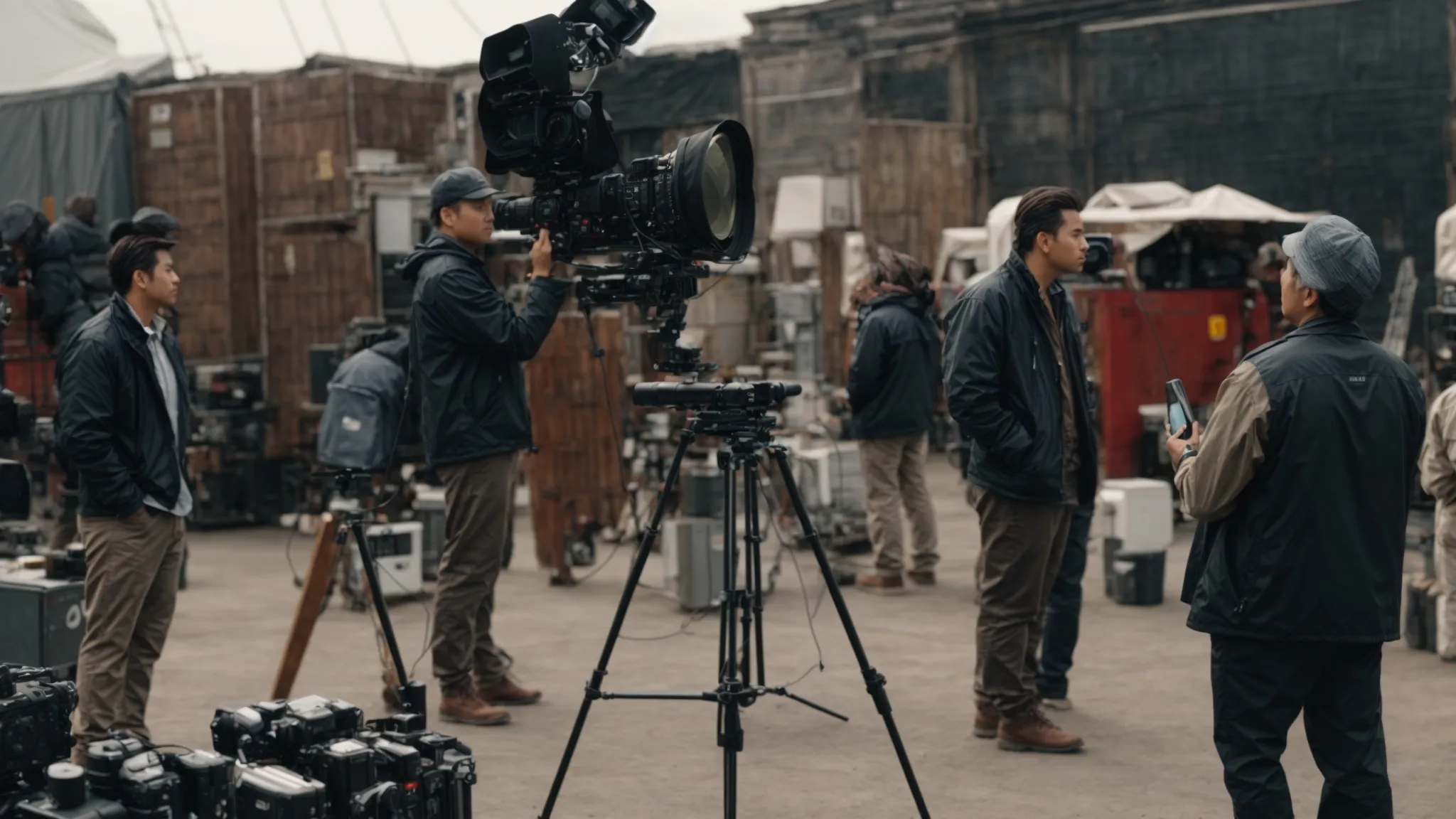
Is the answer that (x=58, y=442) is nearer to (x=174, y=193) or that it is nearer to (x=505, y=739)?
(x=505, y=739)

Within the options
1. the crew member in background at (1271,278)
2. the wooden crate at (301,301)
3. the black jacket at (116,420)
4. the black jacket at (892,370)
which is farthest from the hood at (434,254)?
the crew member in background at (1271,278)

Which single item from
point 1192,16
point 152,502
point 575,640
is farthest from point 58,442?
point 1192,16

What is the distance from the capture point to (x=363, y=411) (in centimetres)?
938

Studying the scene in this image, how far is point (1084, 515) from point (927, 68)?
1652 cm

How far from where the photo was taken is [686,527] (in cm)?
1021

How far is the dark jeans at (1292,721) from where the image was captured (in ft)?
15.3

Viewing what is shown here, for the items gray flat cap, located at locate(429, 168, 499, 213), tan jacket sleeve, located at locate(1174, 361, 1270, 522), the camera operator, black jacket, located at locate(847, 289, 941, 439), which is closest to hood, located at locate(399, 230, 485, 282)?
Answer: gray flat cap, located at locate(429, 168, 499, 213)

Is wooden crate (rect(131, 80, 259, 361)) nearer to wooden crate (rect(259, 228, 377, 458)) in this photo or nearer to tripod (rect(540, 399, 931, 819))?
wooden crate (rect(259, 228, 377, 458))

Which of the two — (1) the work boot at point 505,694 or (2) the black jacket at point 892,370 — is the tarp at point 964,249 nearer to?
(2) the black jacket at point 892,370

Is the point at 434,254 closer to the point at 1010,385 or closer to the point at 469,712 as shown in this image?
the point at 469,712

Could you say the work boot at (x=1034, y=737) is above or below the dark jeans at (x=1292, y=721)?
below

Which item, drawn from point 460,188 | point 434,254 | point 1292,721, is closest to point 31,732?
point 1292,721

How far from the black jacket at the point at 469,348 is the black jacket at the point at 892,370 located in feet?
12.4

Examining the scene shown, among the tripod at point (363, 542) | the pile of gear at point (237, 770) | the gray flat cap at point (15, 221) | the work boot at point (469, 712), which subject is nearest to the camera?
the pile of gear at point (237, 770)
